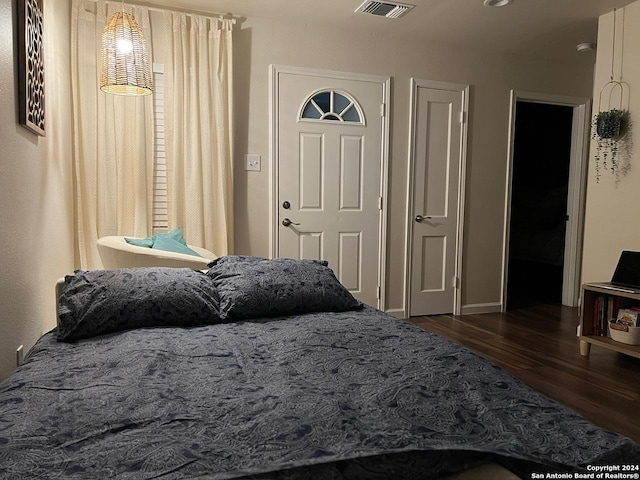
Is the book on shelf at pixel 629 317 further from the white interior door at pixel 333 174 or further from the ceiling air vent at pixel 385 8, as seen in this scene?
the ceiling air vent at pixel 385 8

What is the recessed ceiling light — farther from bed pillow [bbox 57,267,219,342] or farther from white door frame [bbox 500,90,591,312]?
bed pillow [bbox 57,267,219,342]

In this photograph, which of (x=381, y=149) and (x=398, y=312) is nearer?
(x=381, y=149)

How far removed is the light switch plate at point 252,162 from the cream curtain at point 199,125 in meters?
0.17

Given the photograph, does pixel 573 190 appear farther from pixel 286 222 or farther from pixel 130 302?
pixel 130 302

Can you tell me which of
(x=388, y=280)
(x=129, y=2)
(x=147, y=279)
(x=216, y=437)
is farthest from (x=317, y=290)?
(x=129, y=2)

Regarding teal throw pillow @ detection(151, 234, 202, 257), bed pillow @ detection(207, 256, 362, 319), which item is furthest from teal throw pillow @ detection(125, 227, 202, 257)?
bed pillow @ detection(207, 256, 362, 319)

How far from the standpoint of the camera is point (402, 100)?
14.4ft

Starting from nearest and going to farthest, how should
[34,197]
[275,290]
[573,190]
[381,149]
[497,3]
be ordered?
[275,290], [34,197], [497,3], [381,149], [573,190]

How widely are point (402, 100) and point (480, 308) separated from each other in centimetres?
219

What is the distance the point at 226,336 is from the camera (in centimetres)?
185

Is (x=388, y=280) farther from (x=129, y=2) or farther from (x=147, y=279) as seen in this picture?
(x=129, y=2)

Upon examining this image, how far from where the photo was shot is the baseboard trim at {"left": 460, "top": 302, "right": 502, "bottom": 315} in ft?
15.7

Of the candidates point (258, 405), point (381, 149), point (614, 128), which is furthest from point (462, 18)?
point (258, 405)

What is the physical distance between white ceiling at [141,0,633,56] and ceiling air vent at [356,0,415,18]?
6 centimetres
